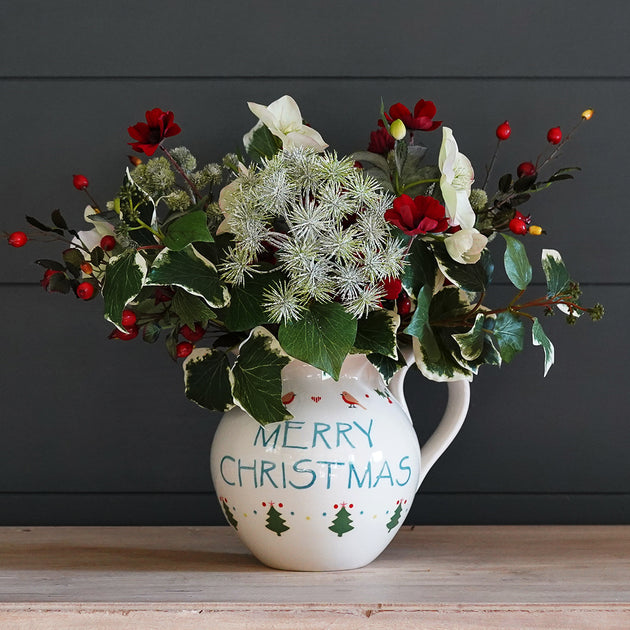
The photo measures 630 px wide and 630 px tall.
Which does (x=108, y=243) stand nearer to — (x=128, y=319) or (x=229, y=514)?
(x=128, y=319)

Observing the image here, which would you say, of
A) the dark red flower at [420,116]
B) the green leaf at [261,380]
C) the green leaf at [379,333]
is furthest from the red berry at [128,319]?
the dark red flower at [420,116]

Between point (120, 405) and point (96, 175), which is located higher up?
point (96, 175)

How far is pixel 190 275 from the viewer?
71 cm

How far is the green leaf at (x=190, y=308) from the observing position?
0.72 meters

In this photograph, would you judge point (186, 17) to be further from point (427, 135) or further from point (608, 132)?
point (608, 132)

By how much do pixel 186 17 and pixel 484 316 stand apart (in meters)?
0.60

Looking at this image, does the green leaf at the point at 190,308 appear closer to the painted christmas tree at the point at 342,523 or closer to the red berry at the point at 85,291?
the red berry at the point at 85,291

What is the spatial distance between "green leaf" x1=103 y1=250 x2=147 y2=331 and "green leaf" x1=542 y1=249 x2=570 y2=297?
1.30ft

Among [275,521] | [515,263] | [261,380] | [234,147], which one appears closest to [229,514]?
[275,521]

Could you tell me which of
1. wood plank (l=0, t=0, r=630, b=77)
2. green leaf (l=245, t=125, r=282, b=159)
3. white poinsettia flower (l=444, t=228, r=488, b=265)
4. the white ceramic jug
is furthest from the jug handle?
wood plank (l=0, t=0, r=630, b=77)

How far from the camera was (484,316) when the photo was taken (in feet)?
2.50

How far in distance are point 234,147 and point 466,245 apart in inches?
17.1

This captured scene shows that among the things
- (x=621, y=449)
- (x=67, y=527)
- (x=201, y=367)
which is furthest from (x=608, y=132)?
(x=67, y=527)

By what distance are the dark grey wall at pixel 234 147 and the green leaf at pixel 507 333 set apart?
0.27 meters
